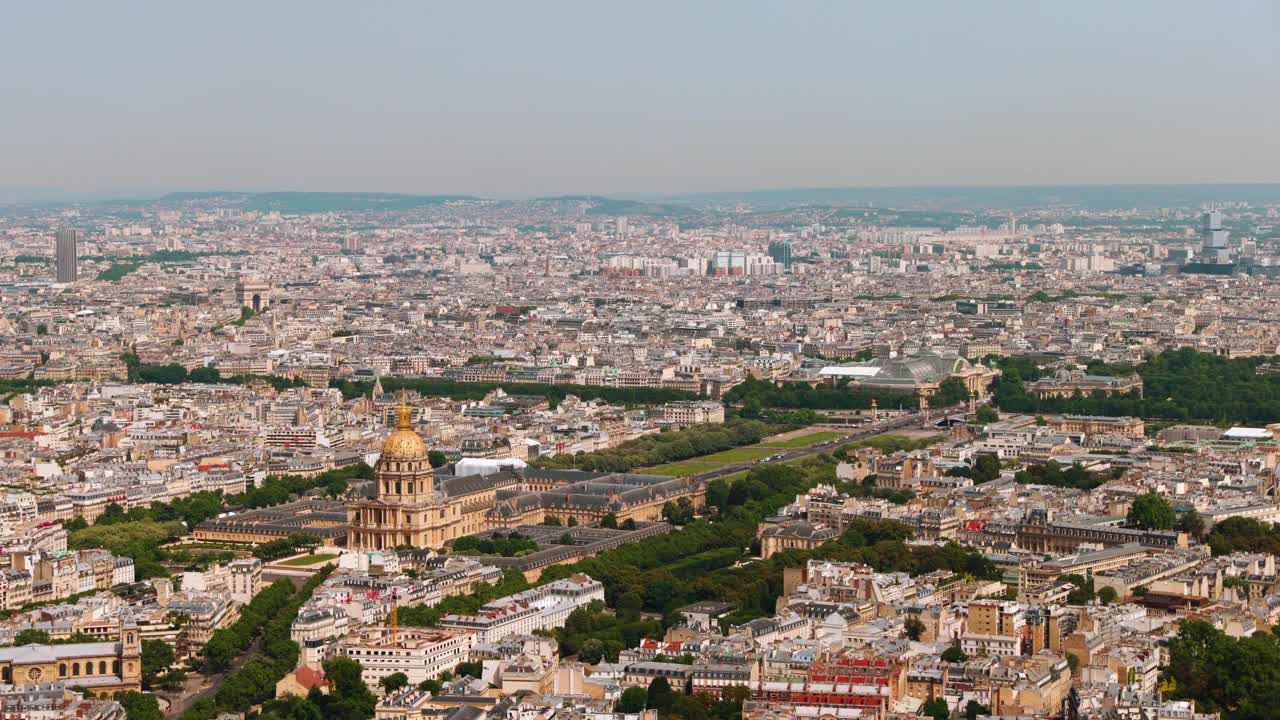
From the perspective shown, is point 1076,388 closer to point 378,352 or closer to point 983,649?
point 378,352

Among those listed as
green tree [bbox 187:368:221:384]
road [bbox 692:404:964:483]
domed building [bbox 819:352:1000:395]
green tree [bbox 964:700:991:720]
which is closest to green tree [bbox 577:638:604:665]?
green tree [bbox 964:700:991:720]

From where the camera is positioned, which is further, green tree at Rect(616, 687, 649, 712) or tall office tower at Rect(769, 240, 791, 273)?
tall office tower at Rect(769, 240, 791, 273)

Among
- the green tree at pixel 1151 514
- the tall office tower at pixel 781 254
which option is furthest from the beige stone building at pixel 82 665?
the tall office tower at pixel 781 254

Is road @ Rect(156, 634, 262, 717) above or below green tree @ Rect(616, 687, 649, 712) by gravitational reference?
below

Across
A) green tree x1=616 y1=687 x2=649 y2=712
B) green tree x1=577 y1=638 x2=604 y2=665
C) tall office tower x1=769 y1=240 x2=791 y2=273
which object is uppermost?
green tree x1=616 y1=687 x2=649 y2=712

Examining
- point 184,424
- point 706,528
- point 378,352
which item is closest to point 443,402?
point 184,424

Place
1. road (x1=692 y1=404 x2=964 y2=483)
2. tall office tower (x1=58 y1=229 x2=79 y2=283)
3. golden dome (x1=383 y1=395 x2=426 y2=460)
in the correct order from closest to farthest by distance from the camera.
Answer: golden dome (x1=383 y1=395 x2=426 y2=460), road (x1=692 y1=404 x2=964 y2=483), tall office tower (x1=58 y1=229 x2=79 y2=283)

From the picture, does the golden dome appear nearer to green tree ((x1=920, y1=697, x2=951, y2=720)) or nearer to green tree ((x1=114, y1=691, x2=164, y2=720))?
green tree ((x1=114, y1=691, x2=164, y2=720))
